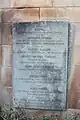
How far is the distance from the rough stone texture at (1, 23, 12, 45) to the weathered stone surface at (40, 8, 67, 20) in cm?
56

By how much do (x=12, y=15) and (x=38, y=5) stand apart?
1.49 ft

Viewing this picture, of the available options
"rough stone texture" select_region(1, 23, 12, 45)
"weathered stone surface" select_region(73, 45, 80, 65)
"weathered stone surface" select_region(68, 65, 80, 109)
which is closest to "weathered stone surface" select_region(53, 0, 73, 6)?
"weathered stone surface" select_region(73, 45, 80, 65)

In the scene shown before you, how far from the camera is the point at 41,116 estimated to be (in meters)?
5.96

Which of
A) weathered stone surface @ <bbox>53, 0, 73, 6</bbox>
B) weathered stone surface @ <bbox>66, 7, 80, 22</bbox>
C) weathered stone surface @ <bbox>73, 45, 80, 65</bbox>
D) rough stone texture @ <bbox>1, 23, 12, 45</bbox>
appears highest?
weathered stone surface @ <bbox>53, 0, 73, 6</bbox>

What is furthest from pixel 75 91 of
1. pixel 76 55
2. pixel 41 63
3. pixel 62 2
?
pixel 62 2

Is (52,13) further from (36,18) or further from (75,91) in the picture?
(75,91)

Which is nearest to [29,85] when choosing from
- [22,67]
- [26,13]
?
[22,67]

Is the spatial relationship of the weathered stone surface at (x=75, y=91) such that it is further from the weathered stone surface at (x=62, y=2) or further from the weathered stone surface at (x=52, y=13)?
the weathered stone surface at (x=62, y=2)

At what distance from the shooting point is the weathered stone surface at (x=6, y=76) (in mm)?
6012

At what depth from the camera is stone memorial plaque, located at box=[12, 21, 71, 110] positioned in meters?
5.79

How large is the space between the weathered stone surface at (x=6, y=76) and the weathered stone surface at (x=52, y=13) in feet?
3.27

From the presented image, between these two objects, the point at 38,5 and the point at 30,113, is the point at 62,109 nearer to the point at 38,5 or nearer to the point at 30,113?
the point at 30,113

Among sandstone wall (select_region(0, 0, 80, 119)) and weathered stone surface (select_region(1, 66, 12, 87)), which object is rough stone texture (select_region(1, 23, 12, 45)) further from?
Result: weathered stone surface (select_region(1, 66, 12, 87))

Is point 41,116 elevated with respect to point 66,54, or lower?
lower
